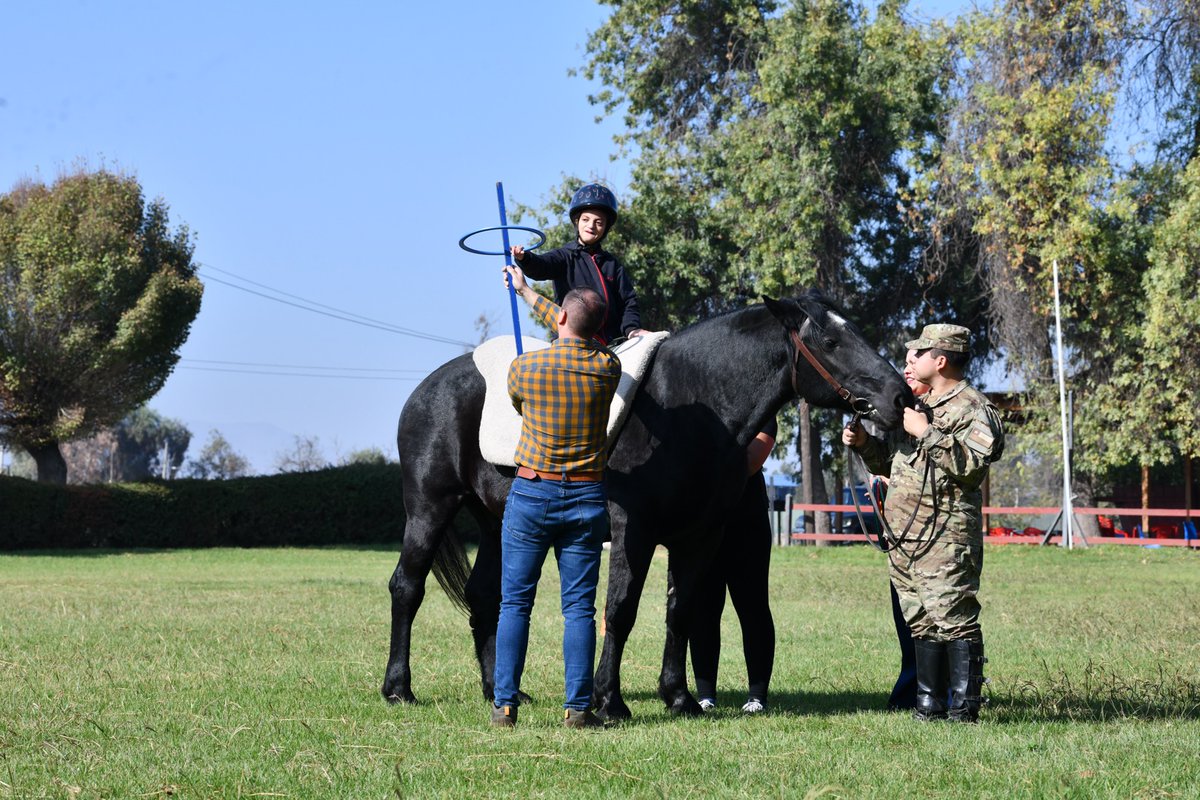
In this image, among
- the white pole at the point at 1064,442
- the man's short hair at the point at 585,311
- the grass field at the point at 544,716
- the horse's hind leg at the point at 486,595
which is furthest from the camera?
the white pole at the point at 1064,442

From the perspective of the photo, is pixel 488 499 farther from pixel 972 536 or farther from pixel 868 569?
pixel 868 569

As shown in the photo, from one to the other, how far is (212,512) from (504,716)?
3101 centimetres

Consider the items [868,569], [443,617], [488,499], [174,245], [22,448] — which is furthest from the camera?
[174,245]

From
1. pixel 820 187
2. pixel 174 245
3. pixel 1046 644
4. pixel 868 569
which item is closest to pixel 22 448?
pixel 174 245

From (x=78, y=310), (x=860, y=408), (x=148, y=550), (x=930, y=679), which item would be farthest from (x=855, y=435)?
(x=78, y=310)

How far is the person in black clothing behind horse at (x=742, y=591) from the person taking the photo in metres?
7.30

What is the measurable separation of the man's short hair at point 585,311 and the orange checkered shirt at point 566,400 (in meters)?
0.07

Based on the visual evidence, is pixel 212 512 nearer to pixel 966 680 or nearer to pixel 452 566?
pixel 452 566

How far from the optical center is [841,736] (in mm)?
5906

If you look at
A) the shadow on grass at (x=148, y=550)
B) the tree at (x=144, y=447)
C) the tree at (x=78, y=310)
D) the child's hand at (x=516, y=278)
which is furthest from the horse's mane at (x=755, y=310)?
the tree at (x=144, y=447)

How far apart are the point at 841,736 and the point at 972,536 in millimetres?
1249

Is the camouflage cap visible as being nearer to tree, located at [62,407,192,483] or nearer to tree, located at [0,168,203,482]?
tree, located at [0,168,203,482]

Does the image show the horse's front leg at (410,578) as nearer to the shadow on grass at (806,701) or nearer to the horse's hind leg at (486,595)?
the horse's hind leg at (486,595)

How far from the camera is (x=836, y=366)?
6.38 metres
